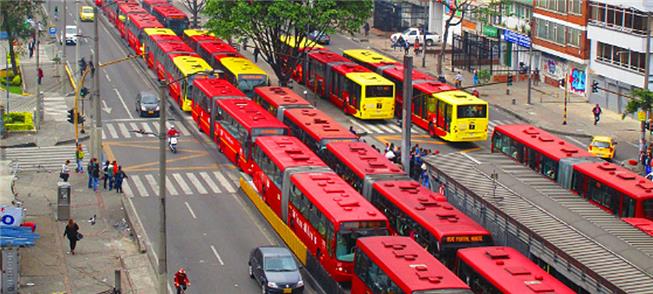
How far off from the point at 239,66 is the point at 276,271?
4069 cm

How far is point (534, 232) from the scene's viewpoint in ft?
154

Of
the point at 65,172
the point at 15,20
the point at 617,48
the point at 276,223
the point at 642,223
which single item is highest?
the point at 15,20

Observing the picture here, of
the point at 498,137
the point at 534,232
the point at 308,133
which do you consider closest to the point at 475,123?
the point at 498,137

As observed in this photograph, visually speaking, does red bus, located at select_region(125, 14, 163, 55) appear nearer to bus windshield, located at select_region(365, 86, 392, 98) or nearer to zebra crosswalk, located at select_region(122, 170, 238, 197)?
bus windshield, located at select_region(365, 86, 392, 98)

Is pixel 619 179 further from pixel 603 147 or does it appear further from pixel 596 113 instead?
pixel 596 113

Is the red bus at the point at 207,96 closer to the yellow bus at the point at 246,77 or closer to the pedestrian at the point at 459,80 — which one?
the yellow bus at the point at 246,77

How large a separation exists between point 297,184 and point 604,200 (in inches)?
532

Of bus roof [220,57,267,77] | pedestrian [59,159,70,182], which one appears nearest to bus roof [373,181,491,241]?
pedestrian [59,159,70,182]

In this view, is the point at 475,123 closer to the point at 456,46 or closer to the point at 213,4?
the point at 213,4

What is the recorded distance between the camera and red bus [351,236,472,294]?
4106cm

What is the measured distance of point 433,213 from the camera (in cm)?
4950

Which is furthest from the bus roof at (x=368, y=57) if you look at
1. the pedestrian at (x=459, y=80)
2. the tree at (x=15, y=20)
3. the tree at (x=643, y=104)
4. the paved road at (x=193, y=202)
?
the tree at (x=15, y=20)

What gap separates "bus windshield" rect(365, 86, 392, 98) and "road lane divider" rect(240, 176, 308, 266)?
1767 centimetres

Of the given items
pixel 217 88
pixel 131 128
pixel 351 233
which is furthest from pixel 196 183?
pixel 351 233
